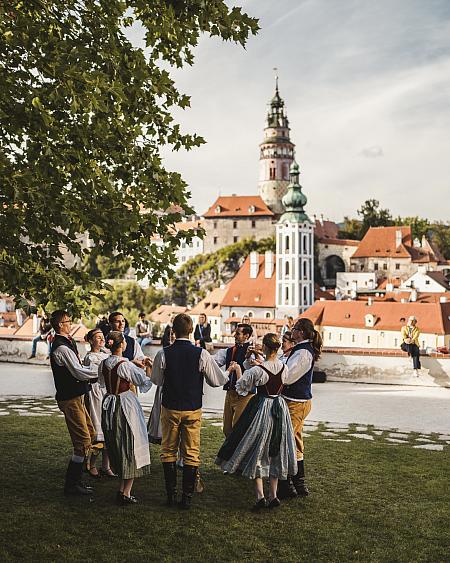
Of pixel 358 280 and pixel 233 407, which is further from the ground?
pixel 358 280

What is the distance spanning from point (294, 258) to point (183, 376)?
92.3 meters

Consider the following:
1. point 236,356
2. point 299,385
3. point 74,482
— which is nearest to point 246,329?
point 236,356

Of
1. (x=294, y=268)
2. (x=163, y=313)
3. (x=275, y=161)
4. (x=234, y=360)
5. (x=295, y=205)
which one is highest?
(x=275, y=161)

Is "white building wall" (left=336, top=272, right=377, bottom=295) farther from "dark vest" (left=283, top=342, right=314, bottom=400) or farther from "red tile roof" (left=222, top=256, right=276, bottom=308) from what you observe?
"dark vest" (left=283, top=342, right=314, bottom=400)

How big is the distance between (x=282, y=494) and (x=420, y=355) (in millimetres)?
10564

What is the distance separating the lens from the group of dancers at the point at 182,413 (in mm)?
6703

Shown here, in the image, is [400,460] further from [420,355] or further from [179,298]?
[179,298]

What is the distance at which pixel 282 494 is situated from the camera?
7090 millimetres

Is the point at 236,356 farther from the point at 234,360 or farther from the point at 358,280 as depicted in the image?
the point at 358,280

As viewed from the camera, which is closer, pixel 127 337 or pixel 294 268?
pixel 127 337

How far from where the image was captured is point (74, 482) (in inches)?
275

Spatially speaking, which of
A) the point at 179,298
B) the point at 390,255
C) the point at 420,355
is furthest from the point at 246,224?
the point at 420,355

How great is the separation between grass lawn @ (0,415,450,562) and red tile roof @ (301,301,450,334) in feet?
187

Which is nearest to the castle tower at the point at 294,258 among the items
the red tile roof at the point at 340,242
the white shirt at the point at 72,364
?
the red tile roof at the point at 340,242
